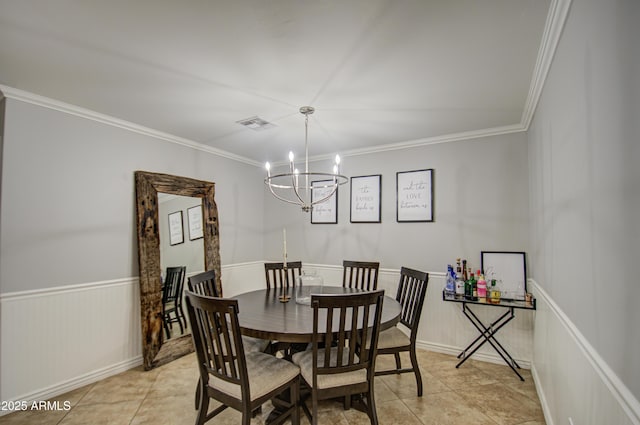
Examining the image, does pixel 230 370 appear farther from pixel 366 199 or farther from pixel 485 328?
pixel 366 199

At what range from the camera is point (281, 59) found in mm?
2002

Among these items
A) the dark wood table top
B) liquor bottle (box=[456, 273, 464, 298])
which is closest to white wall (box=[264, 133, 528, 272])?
liquor bottle (box=[456, 273, 464, 298])

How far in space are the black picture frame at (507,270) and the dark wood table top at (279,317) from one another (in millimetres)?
1377

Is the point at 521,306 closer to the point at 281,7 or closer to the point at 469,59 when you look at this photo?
the point at 469,59

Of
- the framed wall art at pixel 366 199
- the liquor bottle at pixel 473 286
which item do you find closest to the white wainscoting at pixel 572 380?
the liquor bottle at pixel 473 286

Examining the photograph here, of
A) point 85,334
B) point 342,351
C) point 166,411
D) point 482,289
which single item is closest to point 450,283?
point 482,289

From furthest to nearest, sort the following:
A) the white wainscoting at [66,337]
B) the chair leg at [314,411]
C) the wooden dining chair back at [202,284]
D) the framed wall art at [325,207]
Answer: the framed wall art at [325,207]
the wooden dining chair back at [202,284]
the white wainscoting at [66,337]
the chair leg at [314,411]

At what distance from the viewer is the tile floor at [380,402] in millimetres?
2261

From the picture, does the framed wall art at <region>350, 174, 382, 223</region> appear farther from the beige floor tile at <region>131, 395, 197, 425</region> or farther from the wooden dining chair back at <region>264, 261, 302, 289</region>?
the beige floor tile at <region>131, 395, 197, 425</region>

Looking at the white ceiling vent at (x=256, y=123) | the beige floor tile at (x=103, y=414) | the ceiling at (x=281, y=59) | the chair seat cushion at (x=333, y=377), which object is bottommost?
the beige floor tile at (x=103, y=414)

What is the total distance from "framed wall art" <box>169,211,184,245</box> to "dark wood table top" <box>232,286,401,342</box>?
1.27 m

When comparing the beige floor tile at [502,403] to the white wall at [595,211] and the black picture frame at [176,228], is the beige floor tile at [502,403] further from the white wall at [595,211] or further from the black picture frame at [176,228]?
the black picture frame at [176,228]

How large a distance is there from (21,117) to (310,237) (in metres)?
3.33

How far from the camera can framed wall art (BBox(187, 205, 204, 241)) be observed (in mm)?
3779
